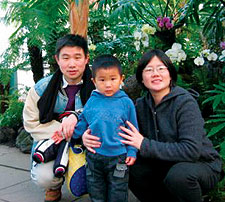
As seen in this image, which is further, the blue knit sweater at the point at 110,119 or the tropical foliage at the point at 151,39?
the tropical foliage at the point at 151,39

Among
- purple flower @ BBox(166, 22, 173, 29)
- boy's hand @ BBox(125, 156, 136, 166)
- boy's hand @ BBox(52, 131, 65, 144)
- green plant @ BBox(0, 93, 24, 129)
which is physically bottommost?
green plant @ BBox(0, 93, 24, 129)

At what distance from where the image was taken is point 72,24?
3357mm

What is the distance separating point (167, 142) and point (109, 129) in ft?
1.26

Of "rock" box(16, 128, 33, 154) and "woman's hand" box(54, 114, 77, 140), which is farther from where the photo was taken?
"rock" box(16, 128, 33, 154)

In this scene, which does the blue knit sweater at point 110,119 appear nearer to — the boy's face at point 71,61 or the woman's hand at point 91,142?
the woman's hand at point 91,142

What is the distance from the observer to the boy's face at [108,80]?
2.08 m

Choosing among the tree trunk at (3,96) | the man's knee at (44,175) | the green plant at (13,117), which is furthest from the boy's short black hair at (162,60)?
the tree trunk at (3,96)

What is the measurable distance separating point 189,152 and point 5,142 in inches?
146

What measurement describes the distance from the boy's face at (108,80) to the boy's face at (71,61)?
38 cm

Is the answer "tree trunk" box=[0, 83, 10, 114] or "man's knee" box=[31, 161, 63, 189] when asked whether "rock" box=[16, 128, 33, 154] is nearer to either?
"tree trunk" box=[0, 83, 10, 114]

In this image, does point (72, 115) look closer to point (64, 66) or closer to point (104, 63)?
point (64, 66)

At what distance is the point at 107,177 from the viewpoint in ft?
7.25

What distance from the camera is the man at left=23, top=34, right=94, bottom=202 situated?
2.47 metres

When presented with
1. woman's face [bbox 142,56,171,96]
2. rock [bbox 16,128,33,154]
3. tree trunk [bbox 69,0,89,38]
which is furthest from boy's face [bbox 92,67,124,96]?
rock [bbox 16,128,33,154]
